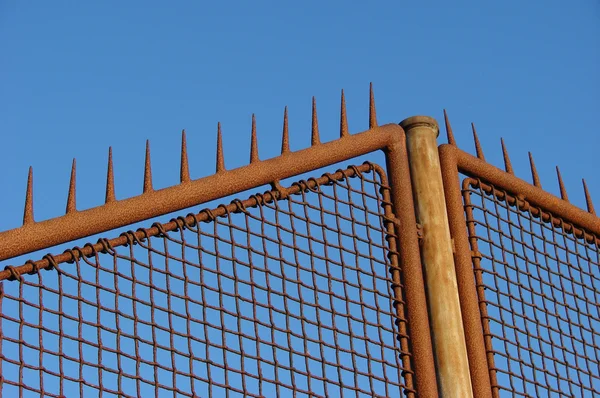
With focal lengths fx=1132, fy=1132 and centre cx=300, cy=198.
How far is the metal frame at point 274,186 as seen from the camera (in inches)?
129

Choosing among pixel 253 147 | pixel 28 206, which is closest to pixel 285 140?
pixel 253 147

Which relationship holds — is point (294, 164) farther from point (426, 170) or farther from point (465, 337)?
point (465, 337)

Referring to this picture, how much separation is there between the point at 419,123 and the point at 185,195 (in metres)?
1.03

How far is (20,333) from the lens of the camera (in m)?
3.14

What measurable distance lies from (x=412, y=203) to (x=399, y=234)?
0.14m

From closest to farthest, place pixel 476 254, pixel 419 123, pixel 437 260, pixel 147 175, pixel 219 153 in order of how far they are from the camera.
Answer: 1. pixel 147 175
2. pixel 219 153
3. pixel 437 260
4. pixel 476 254
5. pixel 419 123

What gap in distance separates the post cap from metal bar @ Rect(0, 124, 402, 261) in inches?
1.9

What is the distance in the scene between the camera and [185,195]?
11.7 ft

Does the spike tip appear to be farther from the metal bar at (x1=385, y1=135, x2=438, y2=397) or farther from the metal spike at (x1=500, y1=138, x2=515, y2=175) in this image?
the metal spike at (x1=500, y1=138, x2=515, y2=175)

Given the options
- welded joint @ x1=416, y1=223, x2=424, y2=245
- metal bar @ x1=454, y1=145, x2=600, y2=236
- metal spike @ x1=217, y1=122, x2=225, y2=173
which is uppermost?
metal bar @ x1=454, y1=145, x2=600, y2=236

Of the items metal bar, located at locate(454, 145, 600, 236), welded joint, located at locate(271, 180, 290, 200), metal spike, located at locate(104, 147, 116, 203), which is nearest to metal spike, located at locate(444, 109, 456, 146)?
metal bar, located at locate(454, 145, 600, 236)

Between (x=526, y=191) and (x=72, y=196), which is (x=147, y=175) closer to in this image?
(x=72, y=196)

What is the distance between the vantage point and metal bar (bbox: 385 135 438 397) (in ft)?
12.1

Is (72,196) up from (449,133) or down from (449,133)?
down
